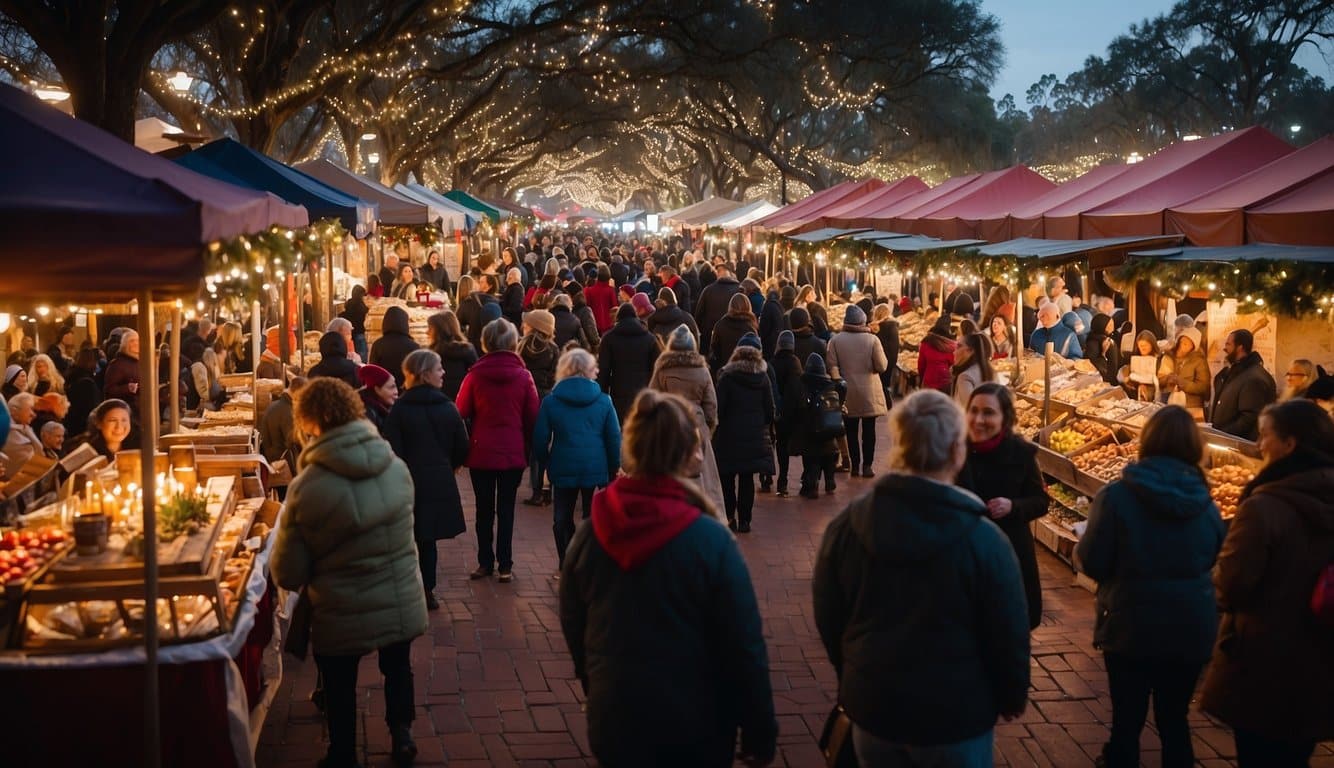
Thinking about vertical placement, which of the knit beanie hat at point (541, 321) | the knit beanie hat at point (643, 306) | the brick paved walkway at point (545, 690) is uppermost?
the knit beanie hat at point (643, 306)

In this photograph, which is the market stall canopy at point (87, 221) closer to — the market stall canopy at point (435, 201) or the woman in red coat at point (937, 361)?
the woman in red coat at point (937, 361)

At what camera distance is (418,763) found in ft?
17.3

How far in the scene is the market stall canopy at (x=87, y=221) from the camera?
384 centimetres

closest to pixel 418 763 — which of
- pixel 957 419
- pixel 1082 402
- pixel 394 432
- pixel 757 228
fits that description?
pixel 394 432

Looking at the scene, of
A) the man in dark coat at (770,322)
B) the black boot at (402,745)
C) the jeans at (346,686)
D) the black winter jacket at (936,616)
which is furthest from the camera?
the man in dark coat at (770,322)

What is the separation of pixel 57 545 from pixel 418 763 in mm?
1683

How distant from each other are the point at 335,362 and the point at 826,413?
3696 mm

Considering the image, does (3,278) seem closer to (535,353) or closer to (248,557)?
(248,557)

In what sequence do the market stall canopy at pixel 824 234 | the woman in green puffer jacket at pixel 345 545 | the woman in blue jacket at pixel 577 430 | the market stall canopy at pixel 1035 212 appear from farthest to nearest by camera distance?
the market stall canopy at pixel 824 234
the market stall canopy at pixel 1035 212
the woman in blue jacket at pixel 577 430
the woman in green puffer jacket at pixel 345 545

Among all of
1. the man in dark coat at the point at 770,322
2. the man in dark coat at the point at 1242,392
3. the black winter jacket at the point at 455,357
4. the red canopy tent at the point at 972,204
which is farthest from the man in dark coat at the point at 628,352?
the red canopy tent at the point at 972,204

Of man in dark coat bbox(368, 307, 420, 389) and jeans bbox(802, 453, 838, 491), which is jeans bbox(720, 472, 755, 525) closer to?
jeans bbox(802, 453, 838, 491)

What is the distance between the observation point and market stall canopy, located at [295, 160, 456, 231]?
1520 cm

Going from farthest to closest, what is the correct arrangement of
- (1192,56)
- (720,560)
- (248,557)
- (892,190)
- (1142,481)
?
(1192,56) → (892,190) → (248,557) → (1142,481) → (720,560)

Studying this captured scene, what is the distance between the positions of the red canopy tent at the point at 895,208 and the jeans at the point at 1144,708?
14133 mm
